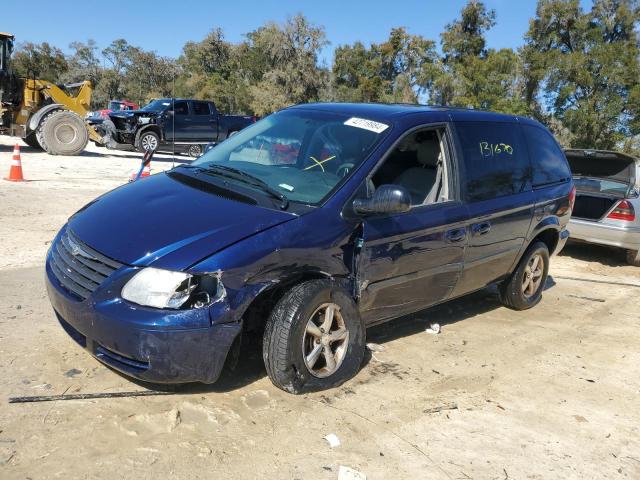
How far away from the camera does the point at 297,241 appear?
3.40 m

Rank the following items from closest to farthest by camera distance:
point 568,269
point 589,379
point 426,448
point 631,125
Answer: point 426,448 < point 589,379 < point 568,269 < point 631,125

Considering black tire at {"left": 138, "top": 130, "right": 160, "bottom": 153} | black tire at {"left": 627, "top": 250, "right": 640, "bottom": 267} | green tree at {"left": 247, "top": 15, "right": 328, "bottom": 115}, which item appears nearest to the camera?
black tire at {"left": 627, "top": 250, "right": 640, "bottom": 267}

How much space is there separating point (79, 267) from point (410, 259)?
215 cm

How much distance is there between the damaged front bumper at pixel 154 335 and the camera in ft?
9.89

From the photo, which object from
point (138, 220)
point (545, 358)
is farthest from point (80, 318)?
point (545, 358)

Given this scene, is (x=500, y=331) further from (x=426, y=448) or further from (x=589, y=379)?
(x=426, y=448)

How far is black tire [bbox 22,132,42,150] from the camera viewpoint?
57.1ft

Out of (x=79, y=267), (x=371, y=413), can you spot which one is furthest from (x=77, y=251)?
(x=371, y=413)

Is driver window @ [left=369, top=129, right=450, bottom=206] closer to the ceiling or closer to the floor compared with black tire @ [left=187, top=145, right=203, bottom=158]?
closer to the ceiling

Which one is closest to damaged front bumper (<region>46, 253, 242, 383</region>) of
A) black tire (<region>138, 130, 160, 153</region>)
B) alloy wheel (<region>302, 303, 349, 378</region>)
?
alloy wheel (<region>302, 303, 349, 378</region>)

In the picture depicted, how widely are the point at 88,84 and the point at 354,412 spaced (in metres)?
17.9

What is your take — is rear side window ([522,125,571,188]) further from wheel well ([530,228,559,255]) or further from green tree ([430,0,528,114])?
green tree ([430,0,528,114])

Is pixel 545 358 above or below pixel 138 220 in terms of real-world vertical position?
below

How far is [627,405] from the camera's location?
13.0 feet
